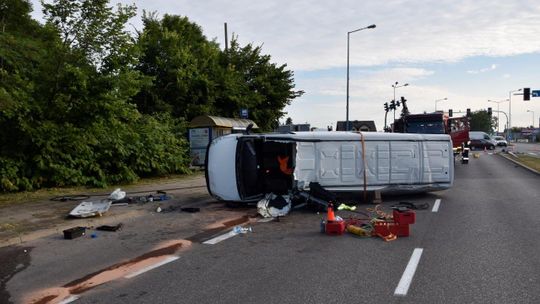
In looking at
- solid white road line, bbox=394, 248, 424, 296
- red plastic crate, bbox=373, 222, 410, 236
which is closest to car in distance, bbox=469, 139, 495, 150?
red plastic crate, bbox=373, 222, 410, 236

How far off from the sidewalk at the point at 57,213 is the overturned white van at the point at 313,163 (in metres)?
1.57

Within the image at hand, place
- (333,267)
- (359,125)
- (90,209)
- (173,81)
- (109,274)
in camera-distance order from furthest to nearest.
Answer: (359,125), (173,81), (90,209), (333,267), (109,274)

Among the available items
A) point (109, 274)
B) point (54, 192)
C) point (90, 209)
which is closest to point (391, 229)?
point (109, 274)

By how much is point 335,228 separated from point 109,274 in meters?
3.78

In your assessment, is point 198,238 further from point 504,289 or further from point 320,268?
point 504,289

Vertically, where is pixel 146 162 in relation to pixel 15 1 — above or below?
below

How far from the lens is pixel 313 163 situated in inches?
460

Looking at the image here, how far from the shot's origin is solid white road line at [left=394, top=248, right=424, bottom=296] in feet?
17.3

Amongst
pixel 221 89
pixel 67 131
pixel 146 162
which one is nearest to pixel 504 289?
pixel 67 131

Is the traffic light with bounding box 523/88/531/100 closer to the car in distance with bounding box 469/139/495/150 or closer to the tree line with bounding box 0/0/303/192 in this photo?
the car in distance with bounding box 469/139/495/150

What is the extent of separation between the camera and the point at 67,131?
14.1 meters

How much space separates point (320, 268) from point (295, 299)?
1264 millimetres

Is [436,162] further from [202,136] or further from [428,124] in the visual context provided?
[428,124]

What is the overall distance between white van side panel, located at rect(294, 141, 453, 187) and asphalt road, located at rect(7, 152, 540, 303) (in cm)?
218
